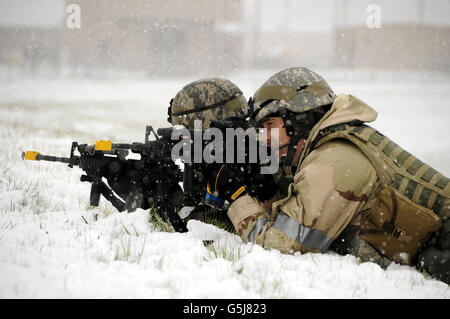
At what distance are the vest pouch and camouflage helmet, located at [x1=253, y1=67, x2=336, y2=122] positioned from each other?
0.87 meters

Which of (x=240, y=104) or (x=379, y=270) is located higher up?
(x=240, y=104)

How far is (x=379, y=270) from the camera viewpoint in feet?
8.41

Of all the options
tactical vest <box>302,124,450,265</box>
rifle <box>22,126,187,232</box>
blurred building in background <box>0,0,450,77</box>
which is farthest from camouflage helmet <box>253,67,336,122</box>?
blurred building in background <box>0,0,450,77</box>

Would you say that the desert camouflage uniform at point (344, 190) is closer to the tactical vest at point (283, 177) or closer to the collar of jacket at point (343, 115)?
the collar of jacket at point (343, 115)

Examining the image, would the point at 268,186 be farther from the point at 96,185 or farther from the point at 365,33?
the point at 365,33

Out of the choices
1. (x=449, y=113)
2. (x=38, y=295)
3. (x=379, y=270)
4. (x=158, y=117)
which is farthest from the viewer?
(x=449, y=113)

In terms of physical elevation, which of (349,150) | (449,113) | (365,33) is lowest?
(449,113)

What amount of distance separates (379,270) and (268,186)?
1.17 metres

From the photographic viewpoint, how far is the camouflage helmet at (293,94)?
121 inches

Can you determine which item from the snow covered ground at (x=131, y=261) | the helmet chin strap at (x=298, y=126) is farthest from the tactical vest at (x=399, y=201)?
the helmet chin strap at (x=298, y=126)

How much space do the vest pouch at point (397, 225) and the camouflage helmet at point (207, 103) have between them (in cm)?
178

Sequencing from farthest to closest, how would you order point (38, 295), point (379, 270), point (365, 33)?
point (365, 33)
point (379, 270)
point (38, 295)

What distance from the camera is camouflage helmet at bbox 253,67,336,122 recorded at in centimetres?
308

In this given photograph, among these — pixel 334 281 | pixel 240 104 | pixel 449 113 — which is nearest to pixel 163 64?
pixel 449 113
